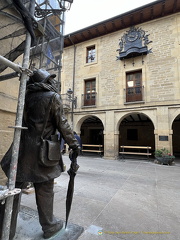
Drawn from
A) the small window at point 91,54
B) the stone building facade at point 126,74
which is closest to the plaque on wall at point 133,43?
the stone building facade at point 126,74

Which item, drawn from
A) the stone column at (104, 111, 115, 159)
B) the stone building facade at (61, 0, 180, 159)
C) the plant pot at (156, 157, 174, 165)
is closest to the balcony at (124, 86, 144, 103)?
the stone building facade at (61, 0, 180, 159)

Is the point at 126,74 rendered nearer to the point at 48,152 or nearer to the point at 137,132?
the point at 137,132

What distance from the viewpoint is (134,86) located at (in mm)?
10000

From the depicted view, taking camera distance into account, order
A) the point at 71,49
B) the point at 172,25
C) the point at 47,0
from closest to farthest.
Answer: the point at 47,0, the point at 172,25, the point at 71,49

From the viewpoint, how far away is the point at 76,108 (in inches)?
456

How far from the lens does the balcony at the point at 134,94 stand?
377 inches

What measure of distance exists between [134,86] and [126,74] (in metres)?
1.18

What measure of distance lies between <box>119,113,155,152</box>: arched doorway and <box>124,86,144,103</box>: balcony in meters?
4.33

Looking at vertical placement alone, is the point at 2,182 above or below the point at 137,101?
below

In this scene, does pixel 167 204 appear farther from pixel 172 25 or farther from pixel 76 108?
pixel 172 25

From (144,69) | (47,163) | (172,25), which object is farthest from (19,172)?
(172,25)

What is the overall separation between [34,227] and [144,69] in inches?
402

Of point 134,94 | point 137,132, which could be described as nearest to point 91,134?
point 137,132

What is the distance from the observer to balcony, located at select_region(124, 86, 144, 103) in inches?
377
